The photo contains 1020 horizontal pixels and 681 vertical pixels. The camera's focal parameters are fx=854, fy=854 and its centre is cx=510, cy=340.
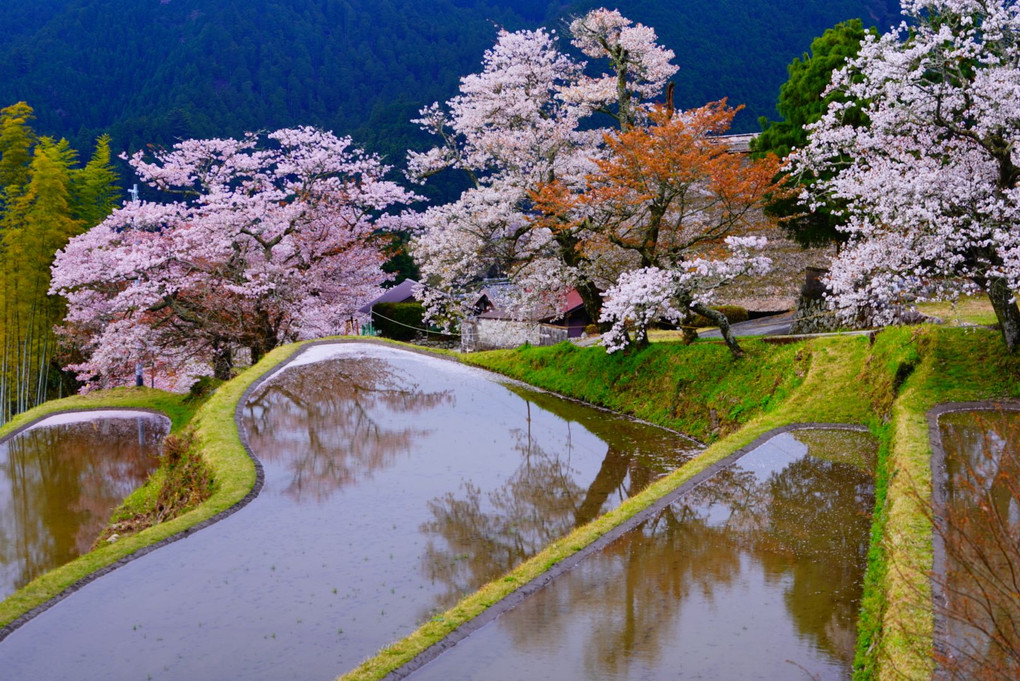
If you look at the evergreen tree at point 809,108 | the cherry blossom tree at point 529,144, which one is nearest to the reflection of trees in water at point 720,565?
the cherry blossom tree at point 529,144

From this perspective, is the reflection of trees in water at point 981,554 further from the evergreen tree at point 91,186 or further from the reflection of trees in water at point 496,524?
the evergreen tree at point 91,186

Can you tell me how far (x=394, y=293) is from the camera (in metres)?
51.4

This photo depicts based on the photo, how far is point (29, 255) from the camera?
30.6 m

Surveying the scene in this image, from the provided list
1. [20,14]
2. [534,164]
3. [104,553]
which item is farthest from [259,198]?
[20,14]

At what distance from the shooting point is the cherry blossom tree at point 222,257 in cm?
2614

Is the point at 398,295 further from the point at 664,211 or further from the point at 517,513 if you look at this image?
the point at 517,513

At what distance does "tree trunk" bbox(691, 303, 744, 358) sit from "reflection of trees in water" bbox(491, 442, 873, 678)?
5.75 metres

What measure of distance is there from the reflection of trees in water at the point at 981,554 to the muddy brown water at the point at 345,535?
4.98 meters

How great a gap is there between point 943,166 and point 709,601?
938 centimetres

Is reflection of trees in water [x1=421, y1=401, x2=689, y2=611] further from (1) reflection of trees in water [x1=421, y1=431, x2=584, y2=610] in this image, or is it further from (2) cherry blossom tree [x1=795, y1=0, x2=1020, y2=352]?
(2) cherry blossom tree [x1=795, y1=0, x2=1020, y2=352]

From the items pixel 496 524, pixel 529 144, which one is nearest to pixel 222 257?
pixel 529 144

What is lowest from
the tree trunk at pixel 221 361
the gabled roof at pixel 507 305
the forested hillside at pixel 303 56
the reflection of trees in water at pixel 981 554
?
the reflection of trees in water at pixel 981 554

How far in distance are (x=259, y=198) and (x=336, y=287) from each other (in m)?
3.93

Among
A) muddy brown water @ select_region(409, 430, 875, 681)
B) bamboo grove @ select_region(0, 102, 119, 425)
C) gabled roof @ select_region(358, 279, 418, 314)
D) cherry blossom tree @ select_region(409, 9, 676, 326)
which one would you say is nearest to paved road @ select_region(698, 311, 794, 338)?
cherry blossom tree @ select_region(409, 9, 676, 326)
